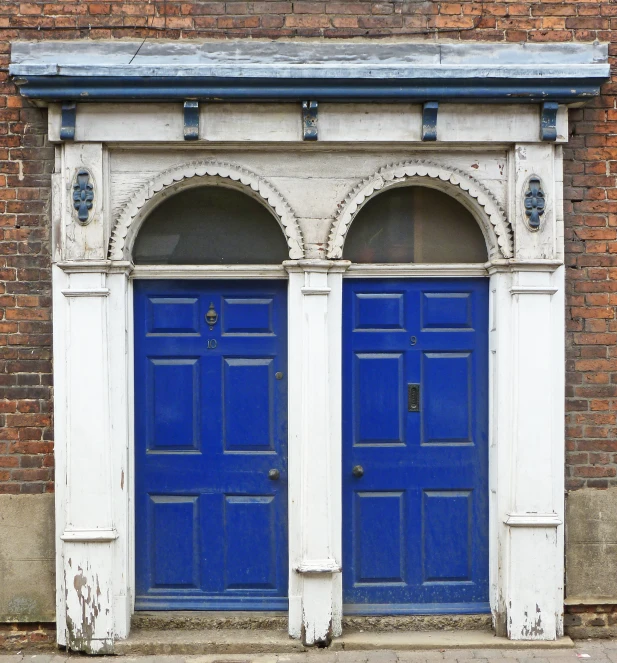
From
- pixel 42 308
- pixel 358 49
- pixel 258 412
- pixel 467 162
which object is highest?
pixel 358 49

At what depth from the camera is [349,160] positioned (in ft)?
17.9

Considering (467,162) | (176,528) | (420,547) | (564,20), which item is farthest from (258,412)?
(564,20)

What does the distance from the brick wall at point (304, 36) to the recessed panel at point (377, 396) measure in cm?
114

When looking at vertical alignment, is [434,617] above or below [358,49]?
below

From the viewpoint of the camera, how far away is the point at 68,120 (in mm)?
5242

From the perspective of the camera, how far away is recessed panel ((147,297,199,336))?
555 centimetres

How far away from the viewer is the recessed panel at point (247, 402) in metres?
5.57

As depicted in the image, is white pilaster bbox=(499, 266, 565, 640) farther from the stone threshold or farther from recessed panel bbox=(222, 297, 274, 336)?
recessed panel bbox=(222, 297, 274, 336)

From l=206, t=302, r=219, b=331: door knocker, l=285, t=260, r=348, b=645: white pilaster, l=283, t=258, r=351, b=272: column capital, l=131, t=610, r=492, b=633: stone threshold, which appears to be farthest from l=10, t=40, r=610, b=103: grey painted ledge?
l=131, t=610, r=492, b=633: stone threshold

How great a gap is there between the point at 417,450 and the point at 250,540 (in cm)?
128

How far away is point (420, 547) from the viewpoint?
5.62 metres

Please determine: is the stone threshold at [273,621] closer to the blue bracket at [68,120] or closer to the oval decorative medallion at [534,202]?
the oval decorative medallion at [534,202]

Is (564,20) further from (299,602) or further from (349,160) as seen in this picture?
(299,602)

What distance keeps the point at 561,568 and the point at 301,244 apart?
2691 mm
